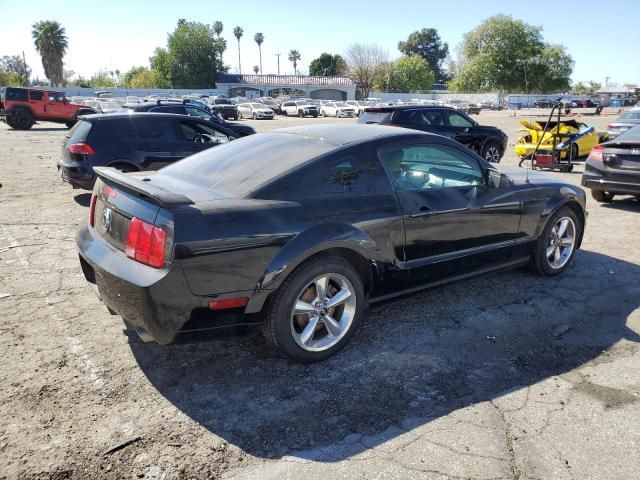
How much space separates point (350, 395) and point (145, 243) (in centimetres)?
152

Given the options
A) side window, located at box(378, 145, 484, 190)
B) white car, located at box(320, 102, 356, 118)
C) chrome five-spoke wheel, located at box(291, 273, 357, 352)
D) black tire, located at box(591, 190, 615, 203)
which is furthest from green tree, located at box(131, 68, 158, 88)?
chrome five-spoke wheel, located at box(291, 273, 357, 352)

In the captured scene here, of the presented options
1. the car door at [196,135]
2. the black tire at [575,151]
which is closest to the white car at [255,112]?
the black tire at [575,151]

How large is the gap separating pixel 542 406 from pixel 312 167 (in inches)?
81.2

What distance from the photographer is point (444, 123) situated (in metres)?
12.8

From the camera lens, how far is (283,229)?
3.21 m

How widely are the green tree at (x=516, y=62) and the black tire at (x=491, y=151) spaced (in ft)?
267

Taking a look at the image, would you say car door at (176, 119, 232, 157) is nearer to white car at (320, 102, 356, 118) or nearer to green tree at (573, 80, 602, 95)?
white car at (320, 102, 356, 118)

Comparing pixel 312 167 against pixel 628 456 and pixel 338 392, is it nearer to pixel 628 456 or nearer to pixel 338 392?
pixel 338 392

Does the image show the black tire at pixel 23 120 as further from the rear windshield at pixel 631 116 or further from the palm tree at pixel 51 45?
the palm tree at pixel 51 45

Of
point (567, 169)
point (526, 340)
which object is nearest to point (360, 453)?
point (526, 340)

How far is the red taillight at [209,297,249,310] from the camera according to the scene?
3049 millimetres

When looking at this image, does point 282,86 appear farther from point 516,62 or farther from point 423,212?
point 423,212

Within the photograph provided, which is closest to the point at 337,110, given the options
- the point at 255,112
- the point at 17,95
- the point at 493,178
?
the point at 255,112

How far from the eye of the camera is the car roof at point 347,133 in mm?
3904
